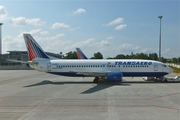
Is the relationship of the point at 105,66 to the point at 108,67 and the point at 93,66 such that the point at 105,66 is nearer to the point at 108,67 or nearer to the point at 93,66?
the point at 108,67

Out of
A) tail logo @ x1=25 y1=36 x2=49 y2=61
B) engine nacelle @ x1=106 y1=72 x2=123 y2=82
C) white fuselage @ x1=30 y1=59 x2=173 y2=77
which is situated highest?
tail logo @ x1=25 y1=36 x2=49 y2=61

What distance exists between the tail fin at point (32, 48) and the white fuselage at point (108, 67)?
0.92 m

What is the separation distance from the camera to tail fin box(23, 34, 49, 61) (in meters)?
25.7

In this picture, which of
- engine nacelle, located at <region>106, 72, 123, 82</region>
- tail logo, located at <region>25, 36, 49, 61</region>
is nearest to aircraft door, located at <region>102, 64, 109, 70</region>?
engine nacelle, located at <region>106, 72, 123, 82</region>

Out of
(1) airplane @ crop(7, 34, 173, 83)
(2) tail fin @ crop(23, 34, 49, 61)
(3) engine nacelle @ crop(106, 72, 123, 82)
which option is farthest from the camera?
(2) tail fin @ crop(23, 34, 49, 61)

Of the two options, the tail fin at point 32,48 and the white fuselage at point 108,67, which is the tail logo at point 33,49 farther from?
the white fuselage at point 108,67

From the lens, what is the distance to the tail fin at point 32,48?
2567cm

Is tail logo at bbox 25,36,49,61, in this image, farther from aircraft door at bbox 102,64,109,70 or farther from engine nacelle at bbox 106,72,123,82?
engine nacelle at bbox 106,72,123,82

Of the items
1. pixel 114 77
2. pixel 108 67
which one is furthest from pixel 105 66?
pixel 114 77

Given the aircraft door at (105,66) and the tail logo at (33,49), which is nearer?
the aircraft door at (105,66)

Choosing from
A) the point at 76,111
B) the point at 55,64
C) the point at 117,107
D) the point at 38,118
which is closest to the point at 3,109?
the point at 38,118

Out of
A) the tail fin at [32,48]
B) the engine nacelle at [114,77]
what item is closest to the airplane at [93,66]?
the tail fin at [32,48]

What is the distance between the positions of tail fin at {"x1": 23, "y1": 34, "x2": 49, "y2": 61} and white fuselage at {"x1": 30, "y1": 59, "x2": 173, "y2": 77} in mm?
920

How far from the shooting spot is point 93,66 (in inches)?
1000
